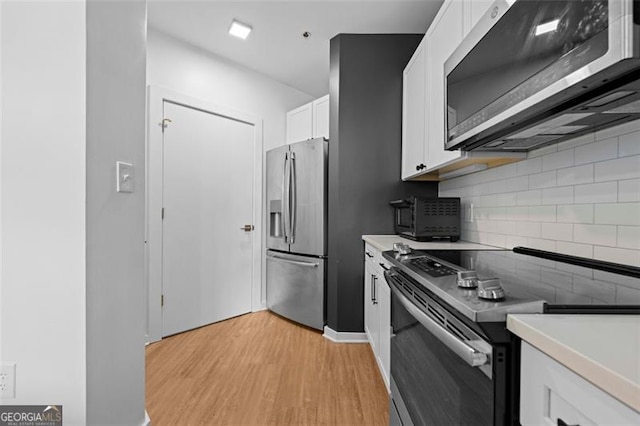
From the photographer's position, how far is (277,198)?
11.2 feet

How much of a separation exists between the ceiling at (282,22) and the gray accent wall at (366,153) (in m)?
0.22

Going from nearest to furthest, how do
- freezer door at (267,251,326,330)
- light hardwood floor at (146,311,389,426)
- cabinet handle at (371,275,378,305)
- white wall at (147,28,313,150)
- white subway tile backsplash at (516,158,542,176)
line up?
white subway tile backsplash at (516,158,542,176) < light hardwood floor at (146,311,389,426) < cabinet handle at (371,275,378,305) < white wall at (147,28,313,150) < freezer door at (267,251,326,330)

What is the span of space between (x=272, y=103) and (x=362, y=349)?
9.42 feet

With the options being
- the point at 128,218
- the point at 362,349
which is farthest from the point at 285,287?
the point at 128,218

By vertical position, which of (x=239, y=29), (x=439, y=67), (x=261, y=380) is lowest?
(x=261, y=380)

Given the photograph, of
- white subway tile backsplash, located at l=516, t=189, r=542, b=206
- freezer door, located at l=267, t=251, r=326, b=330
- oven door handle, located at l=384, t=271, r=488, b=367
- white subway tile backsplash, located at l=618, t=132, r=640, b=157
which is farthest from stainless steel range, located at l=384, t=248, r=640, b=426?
freezer door, located at l=267, t=251, r=326, b=330

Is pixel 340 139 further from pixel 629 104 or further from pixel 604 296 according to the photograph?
pixel 604 296

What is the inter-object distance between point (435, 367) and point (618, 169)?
93 cm

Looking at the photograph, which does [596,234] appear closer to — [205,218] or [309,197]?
[309,197]

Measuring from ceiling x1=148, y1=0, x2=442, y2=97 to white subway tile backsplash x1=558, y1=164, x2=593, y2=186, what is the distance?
177cm

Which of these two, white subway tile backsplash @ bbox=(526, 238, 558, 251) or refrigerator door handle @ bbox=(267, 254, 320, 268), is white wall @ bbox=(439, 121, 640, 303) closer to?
white subway tile backsplash @ bbox=(526, 238, 558, 251)

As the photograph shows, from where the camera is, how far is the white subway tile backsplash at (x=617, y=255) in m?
1.04

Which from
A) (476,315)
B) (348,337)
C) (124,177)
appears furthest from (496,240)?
(124,177)
